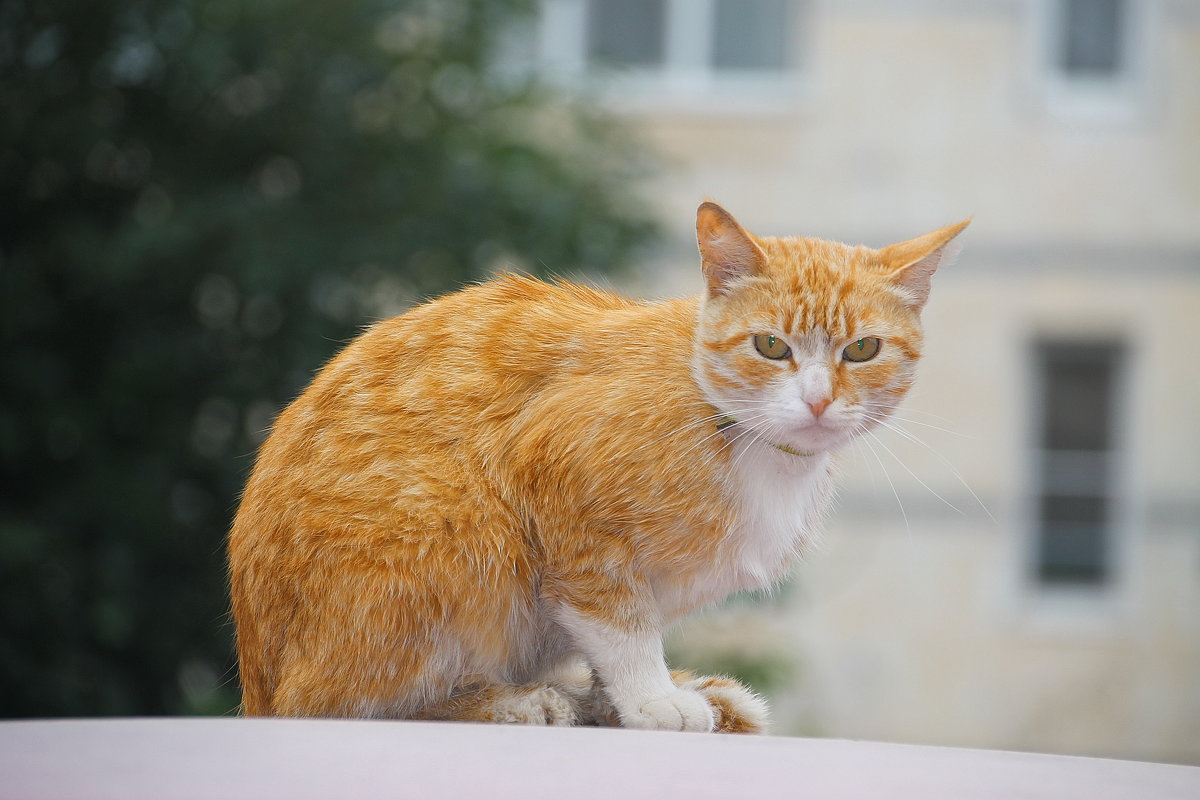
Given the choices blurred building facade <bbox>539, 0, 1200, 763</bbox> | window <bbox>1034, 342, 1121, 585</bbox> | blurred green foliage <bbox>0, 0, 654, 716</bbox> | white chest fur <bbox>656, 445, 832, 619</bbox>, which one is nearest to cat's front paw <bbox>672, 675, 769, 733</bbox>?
white chest fur <bbox>656, 445, 832, 619</bbox>

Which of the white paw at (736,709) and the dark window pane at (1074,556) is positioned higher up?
Result: the white paw at (736,709)

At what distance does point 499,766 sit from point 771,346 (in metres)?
0.70

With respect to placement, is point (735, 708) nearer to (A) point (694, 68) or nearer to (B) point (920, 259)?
(B) point (920, 259)

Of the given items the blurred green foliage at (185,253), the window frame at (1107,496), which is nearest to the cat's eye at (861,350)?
the blurred green foliage at (185,253)

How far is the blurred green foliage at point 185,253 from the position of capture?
3967 millimetres

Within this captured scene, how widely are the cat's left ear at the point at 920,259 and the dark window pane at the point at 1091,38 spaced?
21.3 feet

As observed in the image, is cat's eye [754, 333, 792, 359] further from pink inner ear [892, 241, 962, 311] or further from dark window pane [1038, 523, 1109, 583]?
dark window pane [1038, 523, 1109, 583]

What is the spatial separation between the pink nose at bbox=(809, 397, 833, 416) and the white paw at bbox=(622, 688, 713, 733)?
39 cm

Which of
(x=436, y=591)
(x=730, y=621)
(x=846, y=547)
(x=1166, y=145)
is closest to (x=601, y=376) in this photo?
(x=436, y=591)

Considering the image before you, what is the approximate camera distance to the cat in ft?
5.21

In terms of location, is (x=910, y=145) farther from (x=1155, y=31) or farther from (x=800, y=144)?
(x=1155, y=31)

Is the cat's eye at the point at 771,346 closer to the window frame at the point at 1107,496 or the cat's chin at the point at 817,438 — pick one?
the cat's chin at the point at 817,438

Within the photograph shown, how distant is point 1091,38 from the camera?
7574 millimetres

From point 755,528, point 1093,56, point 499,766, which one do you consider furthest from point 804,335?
point 1093,56
